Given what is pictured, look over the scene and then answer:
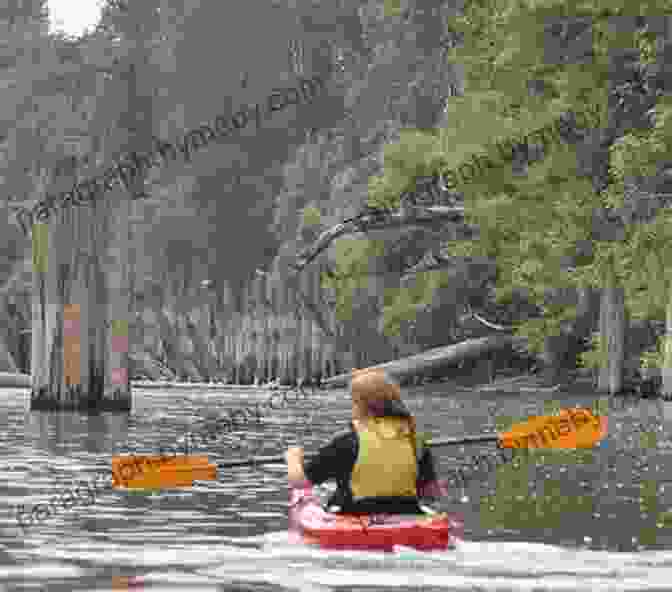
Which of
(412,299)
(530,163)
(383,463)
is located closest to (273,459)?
(383,463)

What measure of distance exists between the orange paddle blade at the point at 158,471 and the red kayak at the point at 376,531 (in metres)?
2.83

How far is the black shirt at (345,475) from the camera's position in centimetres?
1419

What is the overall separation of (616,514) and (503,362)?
33.0 meters

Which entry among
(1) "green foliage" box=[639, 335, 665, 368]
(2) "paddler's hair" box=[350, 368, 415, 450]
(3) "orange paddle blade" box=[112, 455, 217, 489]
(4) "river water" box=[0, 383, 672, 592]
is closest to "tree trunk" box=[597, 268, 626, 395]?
(1) "green foliage" box=[639, 335, 665, 368]

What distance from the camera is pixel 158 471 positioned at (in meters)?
17.0

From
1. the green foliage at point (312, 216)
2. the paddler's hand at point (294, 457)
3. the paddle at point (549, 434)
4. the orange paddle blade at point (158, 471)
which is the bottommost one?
the orange paddle blade at point (158, 471)

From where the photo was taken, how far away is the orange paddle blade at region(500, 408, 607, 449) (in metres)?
18.1

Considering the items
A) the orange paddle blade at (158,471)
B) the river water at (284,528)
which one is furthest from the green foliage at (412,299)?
the orange paddle blade at (158,471)

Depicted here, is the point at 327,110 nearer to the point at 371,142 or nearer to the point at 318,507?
the point at 371,142

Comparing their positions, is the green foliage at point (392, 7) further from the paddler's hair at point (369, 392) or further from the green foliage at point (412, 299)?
the paddler's hair at point (369, 392)

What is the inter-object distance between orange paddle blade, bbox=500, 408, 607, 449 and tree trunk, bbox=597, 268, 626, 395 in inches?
865

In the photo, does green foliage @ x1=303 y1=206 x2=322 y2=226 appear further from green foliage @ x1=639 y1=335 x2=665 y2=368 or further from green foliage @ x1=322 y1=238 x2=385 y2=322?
green foliage @ x1=639 y1=335 x2=665 y2=368

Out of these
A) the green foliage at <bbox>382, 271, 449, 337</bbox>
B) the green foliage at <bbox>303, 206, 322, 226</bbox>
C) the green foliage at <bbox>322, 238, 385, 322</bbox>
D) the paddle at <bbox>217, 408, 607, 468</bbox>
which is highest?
the green foliage at <bbox>303, 206, 322, 226</bbox>

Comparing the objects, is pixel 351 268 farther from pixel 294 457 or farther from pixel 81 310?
pixel 294 457
